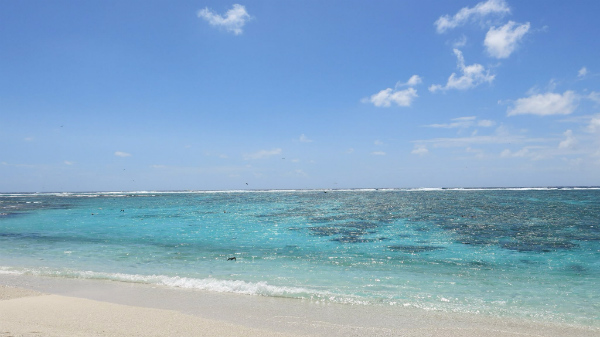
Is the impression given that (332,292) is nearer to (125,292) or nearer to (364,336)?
(364,336)

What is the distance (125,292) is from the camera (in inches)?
488

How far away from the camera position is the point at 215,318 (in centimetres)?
973

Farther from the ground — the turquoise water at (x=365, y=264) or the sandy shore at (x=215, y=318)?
the sandy shore at (x=215, y=318)

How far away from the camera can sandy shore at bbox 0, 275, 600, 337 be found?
339 inches

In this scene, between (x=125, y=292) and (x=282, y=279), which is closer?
(x=125, y=292)

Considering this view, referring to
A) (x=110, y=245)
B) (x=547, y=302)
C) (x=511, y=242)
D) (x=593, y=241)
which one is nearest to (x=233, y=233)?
(x=110, y=245)

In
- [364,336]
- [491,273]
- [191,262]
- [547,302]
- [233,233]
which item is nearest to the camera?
[364,336]

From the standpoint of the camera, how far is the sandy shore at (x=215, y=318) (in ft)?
28.3

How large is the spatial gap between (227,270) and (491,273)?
1177cm

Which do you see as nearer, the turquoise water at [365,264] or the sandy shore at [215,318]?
the sandy shore at [215,318]

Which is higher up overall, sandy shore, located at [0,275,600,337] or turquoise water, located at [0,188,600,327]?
sandy shore, located at [0,275,600,337]

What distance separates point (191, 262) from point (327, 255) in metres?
7.33

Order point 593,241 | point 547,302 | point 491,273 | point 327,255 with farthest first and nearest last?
1. point 593,241
2. point 327,255
3. point 491,273
4. point 547,302

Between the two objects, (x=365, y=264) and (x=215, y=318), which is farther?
(x=365, y=264)
